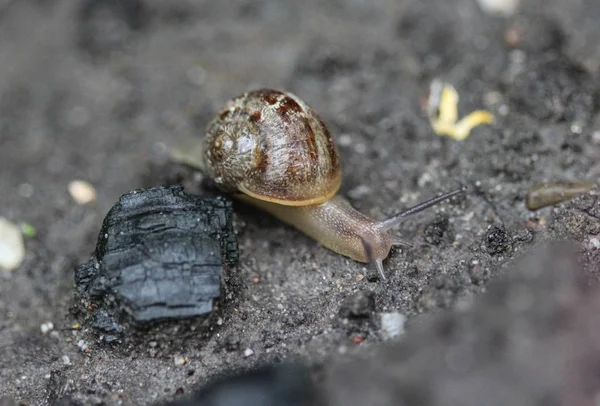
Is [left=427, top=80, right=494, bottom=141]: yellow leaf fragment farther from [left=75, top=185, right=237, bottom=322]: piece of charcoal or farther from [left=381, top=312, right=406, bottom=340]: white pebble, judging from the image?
[left=75, top=185, right=237, bottom=322]: piece of charcoal

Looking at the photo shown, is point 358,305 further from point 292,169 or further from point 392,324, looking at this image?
point 292,169

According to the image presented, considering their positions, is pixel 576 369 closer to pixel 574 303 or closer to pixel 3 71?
pixel 574 303

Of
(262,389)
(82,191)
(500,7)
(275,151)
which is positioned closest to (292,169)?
(275,151)

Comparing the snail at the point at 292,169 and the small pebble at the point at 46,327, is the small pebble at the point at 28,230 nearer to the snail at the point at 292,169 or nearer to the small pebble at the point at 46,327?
the small pebble at the point at 46,327

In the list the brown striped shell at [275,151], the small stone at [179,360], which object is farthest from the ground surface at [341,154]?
the brown striped shell at [275,151]

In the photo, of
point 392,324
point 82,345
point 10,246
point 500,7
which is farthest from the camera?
point 500,7

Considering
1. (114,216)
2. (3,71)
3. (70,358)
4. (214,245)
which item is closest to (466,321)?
(214,245)
